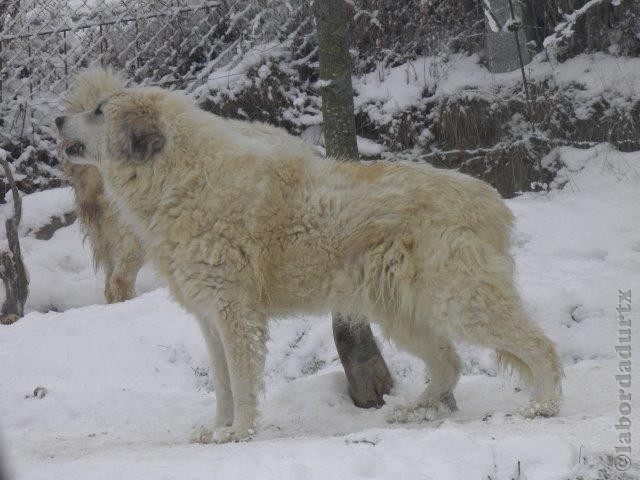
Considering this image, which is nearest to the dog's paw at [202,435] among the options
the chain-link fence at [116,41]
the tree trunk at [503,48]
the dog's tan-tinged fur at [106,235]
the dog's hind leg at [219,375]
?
the dog's hind leg at [219,375]

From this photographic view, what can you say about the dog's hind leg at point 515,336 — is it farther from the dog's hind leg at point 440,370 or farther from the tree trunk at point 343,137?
the tree trunk at point 343,137

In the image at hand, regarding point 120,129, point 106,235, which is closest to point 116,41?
point 106,235

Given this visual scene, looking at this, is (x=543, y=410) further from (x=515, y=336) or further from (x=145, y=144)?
(x=145, y=144)

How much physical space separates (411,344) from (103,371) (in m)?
2.64

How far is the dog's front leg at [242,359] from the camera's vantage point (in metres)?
4.43

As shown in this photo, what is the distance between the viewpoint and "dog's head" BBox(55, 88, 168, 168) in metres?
4.82

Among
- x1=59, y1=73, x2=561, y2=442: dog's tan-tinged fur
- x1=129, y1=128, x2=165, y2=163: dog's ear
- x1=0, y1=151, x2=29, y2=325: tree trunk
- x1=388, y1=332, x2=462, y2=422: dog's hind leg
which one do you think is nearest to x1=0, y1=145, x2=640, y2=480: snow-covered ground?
x1=388, y1=332, x2=462, y2=422: dog's hind leg

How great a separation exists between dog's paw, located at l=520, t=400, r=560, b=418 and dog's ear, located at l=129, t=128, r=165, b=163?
2.55 meters

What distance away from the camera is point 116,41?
10.5 m

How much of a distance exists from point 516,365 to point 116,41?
26.0 feet

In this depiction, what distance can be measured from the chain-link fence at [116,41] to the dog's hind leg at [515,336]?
692 cm

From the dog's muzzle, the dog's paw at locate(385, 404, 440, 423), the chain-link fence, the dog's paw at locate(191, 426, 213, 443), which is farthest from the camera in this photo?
the chain-link fence

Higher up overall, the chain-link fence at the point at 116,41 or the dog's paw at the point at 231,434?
the chain-link fence at the point at 116,41

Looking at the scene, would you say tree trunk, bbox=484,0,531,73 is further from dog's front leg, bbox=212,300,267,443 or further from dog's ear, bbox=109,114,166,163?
dog's front leg, bbox=212,300,267,443
